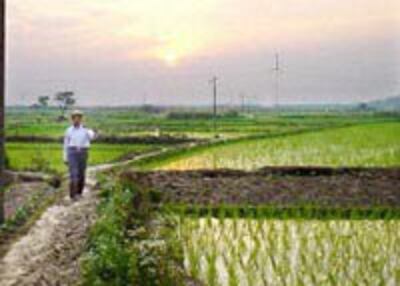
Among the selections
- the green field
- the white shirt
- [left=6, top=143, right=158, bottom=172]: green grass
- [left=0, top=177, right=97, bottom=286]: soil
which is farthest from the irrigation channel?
the green field

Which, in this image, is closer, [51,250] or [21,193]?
[51,250]

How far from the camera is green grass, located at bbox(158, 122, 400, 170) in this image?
18.5 meters

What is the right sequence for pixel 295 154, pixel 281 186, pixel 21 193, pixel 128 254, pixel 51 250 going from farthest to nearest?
pixel 295 154 < pixel 281 186 < pixel 21 193 < pixel 51 250 < pixel 128 254

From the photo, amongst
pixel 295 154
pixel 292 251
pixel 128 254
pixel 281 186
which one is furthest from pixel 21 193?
pixel 295 154

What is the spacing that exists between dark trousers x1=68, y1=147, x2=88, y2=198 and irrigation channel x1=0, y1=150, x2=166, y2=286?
1.58 ft

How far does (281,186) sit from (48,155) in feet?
34.5

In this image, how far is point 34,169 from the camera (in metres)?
16.4

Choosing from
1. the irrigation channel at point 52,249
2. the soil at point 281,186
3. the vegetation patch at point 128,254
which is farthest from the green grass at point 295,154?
the vegetation patch at point 128,254

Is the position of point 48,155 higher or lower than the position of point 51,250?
lower

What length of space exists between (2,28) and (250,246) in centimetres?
381

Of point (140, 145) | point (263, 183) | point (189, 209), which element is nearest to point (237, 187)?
point (263, 183)

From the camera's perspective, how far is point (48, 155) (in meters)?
22.0

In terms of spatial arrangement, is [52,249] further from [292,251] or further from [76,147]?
[76,147]

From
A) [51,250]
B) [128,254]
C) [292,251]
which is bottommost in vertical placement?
[292,251]
